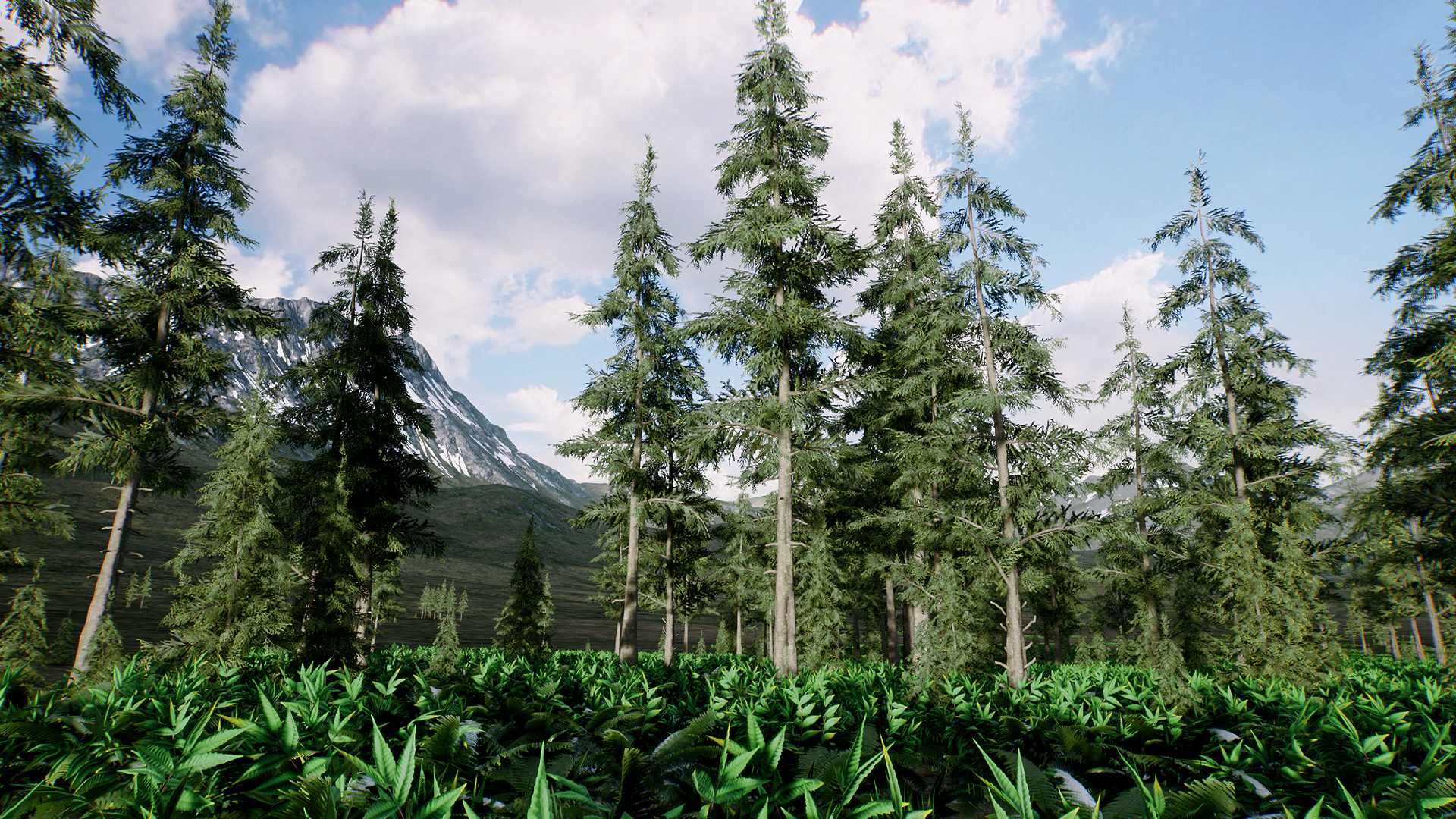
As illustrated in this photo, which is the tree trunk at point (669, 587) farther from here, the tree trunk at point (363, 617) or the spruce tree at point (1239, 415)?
the spruce tree at point (1239, 415)

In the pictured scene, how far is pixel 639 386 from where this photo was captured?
17.1 metres

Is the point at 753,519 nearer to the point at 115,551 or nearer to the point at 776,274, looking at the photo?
the point at 776,274

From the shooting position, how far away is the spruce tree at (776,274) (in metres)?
12.8

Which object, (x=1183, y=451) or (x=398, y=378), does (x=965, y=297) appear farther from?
(x=398, y=378)

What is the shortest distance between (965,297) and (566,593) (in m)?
156

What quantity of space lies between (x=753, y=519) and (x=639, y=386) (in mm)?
9217

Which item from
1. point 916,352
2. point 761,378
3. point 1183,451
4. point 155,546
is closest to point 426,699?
point 761,378

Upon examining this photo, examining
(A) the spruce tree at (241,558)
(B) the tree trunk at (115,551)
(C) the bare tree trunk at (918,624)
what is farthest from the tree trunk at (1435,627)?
(B) the tree trunk at (115,551)

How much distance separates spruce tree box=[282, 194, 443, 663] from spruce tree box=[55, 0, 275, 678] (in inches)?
115

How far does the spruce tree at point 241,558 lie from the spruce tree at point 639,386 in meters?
7.34

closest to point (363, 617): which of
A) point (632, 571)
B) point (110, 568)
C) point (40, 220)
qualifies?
point (110, 568)

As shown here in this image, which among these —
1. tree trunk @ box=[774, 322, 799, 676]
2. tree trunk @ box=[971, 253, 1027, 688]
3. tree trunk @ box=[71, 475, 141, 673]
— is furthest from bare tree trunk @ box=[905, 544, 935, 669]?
tree trunk @ box=[71, 475, 141, 673]

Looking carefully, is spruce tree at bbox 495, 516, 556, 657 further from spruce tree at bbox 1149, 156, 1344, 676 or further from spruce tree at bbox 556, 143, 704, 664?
spruce tree at bbox 1149, 156, 1344, 676

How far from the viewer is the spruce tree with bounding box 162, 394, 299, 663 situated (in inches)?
521
